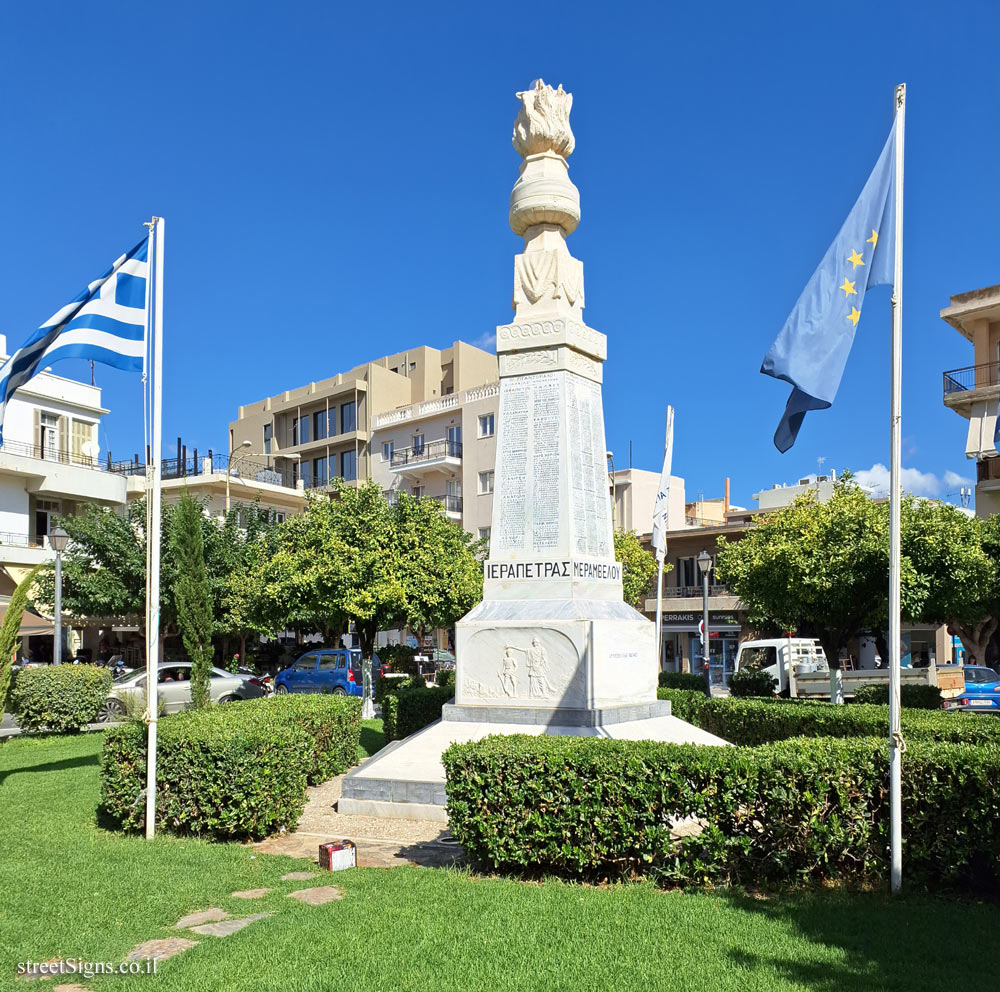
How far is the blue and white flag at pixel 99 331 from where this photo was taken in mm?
9406

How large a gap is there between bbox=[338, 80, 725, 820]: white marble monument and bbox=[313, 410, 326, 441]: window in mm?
43963

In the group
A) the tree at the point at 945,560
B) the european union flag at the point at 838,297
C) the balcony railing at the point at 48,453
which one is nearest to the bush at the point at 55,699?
the european union flag at the point at 838,297

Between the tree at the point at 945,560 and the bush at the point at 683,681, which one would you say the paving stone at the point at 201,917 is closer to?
the bush at the point at 683,681

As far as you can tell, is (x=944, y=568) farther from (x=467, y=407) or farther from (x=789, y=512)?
(x=467, y=407)

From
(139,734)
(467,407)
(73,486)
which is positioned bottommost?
(139,734)

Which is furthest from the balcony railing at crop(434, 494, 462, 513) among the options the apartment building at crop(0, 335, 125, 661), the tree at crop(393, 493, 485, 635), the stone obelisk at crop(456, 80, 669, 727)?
the stone obelisk at crop(456, 80, 669, 727)

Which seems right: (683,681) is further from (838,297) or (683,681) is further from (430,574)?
(838,297)

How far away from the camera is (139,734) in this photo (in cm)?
882

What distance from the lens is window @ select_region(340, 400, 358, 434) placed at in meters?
53.5

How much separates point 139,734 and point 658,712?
6113mm

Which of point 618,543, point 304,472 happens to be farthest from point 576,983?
point 304,472

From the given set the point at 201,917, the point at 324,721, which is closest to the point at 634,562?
the point at 324,721

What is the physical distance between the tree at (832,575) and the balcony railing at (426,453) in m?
24.1

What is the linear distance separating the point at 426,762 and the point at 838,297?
20.7 feet
